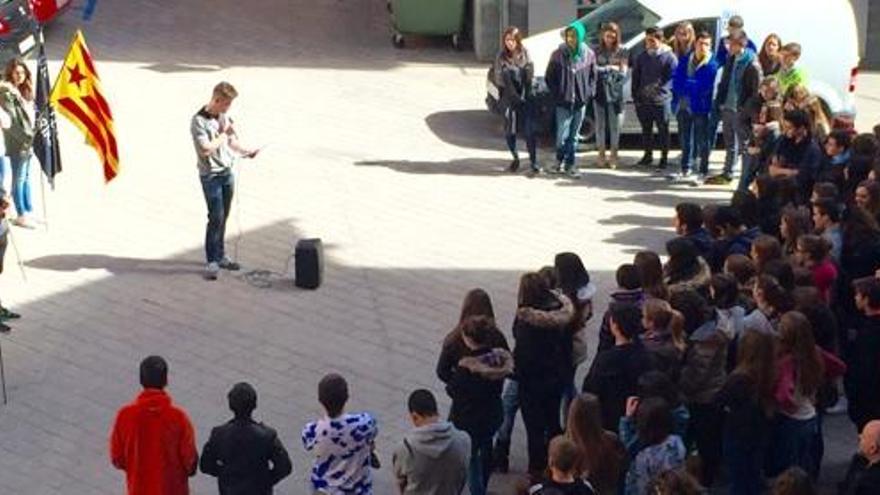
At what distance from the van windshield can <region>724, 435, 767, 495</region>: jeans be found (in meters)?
10.3

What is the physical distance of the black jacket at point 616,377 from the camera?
11.2 metres

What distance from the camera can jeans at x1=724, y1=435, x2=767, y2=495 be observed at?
11445 millimetres

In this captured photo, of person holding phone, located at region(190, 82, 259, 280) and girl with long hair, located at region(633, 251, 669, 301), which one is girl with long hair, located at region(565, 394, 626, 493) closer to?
girl with long hair, located at region(633, 251, 669, 301)

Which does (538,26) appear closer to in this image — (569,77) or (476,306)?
(569,77)

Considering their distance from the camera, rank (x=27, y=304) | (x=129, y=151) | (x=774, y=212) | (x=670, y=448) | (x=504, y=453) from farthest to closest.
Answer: (x=129, y=151) → (x=27, y=304) → (x=774, y=212) → (x=504, y=453) → (x=670, y=448)

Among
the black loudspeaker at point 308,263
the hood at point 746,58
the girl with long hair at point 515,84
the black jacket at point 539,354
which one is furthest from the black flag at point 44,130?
the black jacket at point 539,354

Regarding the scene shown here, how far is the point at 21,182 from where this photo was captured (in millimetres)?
18172

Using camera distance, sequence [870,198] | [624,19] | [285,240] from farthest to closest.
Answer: [624,19]
[285,240]
[870,198]

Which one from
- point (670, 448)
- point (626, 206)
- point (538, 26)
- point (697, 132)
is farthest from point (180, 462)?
point (538, 26)

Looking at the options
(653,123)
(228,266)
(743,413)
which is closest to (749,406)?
(743,413)

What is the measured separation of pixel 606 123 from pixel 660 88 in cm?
83

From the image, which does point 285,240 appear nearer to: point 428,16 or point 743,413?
point 743,413

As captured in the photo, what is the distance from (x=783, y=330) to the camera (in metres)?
11.3

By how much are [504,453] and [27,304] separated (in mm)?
5418
